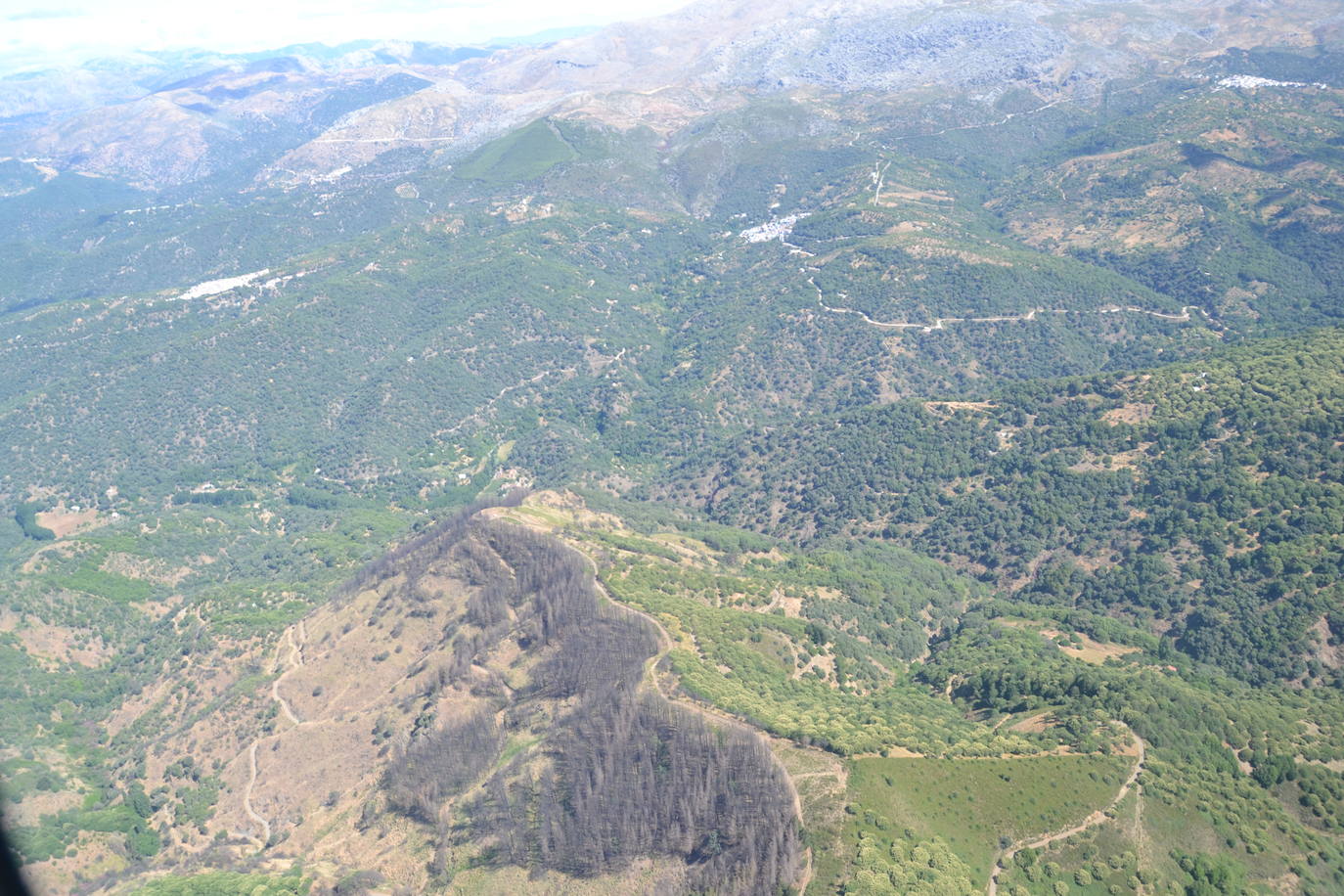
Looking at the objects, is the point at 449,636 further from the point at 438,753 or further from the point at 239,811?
the point at 239,811

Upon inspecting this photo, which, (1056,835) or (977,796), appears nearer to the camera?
(1056,835)

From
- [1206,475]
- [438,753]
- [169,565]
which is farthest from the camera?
[169,565]

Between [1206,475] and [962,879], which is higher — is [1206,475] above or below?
below

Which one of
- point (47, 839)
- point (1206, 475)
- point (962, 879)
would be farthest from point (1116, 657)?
point (47, 839)

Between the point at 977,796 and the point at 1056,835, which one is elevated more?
the point at 977,796

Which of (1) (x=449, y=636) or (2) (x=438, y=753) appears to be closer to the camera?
(2) (x=438, y=753)

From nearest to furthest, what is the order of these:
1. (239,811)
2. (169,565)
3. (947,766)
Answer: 1. (947,766)
2. (239,811)
3. (169,565)

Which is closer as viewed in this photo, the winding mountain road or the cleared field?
the winding mountain road

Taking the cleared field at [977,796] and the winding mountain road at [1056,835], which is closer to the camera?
the winding mountain road at [1056,835]

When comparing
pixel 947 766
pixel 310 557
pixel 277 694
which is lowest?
pixel 310 557

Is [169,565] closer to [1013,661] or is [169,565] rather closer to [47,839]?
[47,839]
